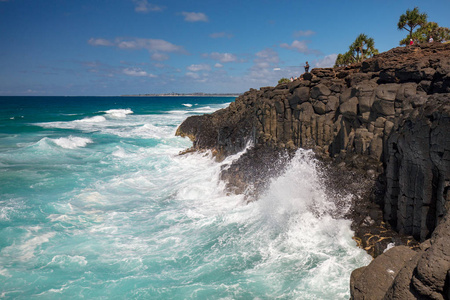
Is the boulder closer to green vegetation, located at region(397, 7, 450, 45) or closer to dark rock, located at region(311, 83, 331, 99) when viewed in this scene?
dark rock, located at region(311, 83, 331, 99)

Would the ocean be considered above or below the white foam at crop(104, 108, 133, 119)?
below

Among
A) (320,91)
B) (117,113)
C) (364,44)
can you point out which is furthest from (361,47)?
(117,113)

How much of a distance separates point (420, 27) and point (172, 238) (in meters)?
37.1

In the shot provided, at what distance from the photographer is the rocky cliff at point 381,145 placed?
277 inches

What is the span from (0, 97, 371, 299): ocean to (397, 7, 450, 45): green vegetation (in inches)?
983

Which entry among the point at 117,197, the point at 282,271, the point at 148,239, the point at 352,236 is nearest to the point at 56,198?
the point at 117,197

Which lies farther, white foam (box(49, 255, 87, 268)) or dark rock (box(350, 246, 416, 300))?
white foam (box(49, 255, 87, 268))

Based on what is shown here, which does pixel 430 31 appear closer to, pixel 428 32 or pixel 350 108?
pixel 428 32

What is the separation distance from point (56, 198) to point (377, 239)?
1850 cm

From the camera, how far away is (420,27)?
3628cm

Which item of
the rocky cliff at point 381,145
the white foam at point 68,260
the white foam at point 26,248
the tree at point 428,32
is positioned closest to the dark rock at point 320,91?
the rocky cliff at point 381,145

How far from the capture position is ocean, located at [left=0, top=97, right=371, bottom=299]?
11383 mm

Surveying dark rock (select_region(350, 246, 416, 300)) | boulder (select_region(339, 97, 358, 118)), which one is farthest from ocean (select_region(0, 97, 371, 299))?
dark rock (select_region(350, 246, 416, 300))

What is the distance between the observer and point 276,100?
22656 millimetres
